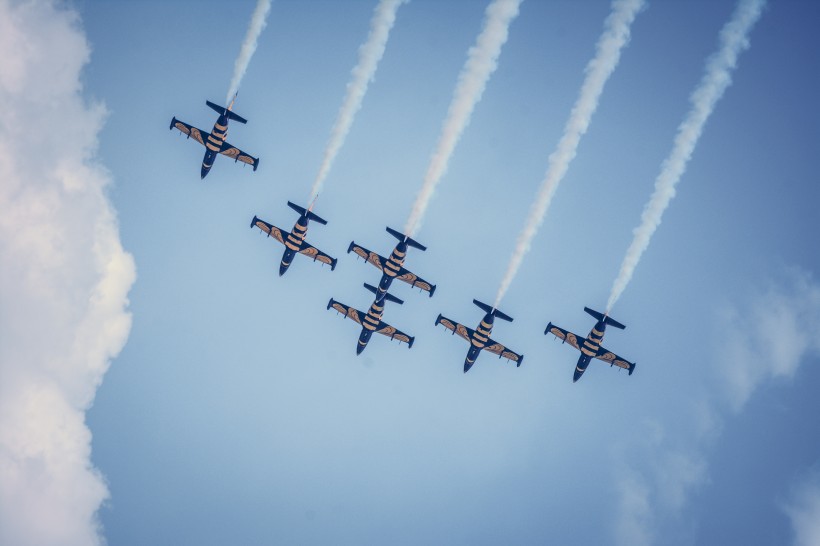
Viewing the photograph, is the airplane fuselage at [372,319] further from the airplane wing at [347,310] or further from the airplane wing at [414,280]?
the airplane wing at [414,280]

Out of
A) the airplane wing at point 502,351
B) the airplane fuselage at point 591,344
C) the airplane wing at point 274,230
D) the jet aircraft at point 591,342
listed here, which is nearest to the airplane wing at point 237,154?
the airplane wing at point 274,230

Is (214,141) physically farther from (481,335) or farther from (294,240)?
(481,335)

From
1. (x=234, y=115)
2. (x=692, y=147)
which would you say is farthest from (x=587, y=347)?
(x=234, y=115)

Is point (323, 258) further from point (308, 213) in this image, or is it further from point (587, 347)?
point (587, 347)

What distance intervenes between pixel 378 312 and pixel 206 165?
14009 millimetres

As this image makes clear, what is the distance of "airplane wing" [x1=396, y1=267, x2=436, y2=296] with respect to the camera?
117 feet

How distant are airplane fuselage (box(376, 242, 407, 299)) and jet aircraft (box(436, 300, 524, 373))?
4.31 meters

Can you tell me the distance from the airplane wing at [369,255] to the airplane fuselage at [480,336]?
6828 mm

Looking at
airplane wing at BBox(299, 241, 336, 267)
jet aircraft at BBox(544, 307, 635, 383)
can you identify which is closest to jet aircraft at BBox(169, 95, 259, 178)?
airplane wing at BBox(299, 241, 336, 267)

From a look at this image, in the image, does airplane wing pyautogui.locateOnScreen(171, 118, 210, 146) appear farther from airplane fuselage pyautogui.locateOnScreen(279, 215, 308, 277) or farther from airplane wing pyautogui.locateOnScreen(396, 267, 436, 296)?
airplane wing pyautogui.locateOnScreen(396, 267, 436, 296)

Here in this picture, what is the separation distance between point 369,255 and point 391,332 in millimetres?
6129

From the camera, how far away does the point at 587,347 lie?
3659 centimetres

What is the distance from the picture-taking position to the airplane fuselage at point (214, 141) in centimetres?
3459

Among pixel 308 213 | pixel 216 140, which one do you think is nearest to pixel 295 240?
pixel 308 213
